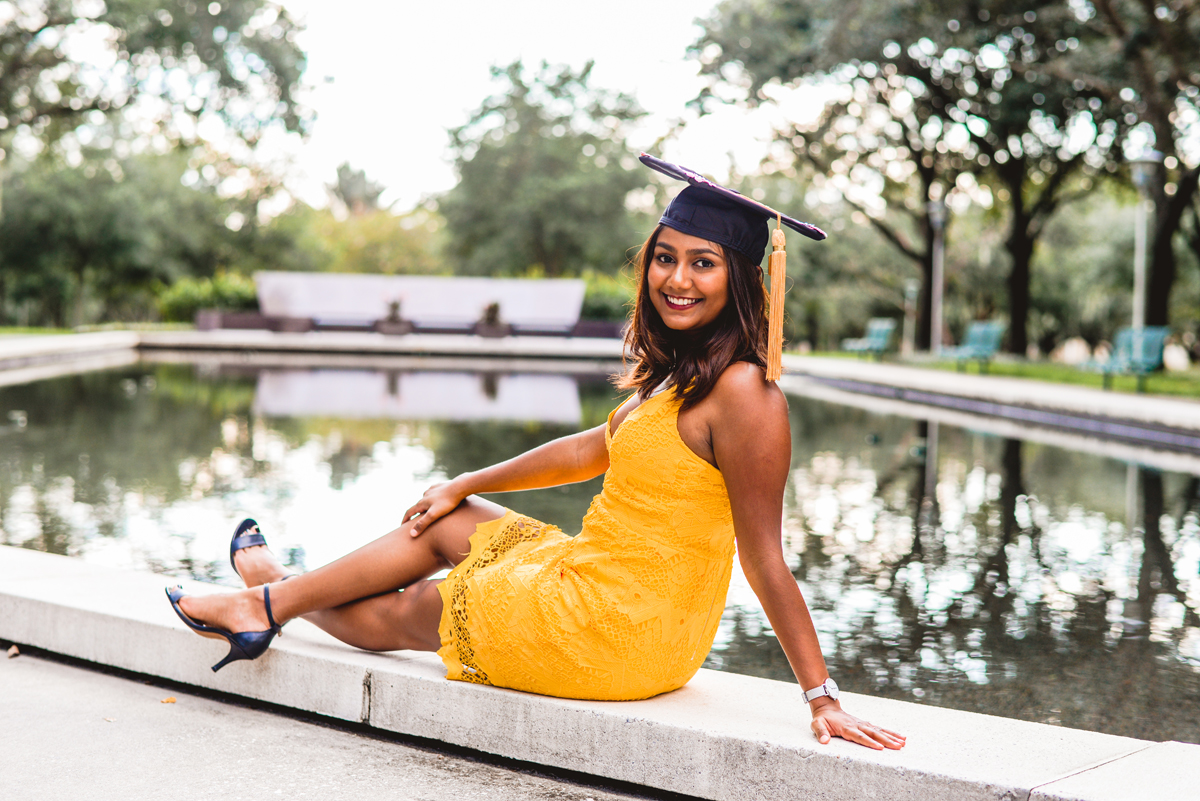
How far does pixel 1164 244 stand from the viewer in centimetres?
2117

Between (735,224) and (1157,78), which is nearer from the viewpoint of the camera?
(735,224)

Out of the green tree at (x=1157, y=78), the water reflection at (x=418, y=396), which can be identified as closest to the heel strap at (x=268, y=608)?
the water reflection at (x=418, y=396)

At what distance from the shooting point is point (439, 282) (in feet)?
113

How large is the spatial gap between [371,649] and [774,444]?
1306 mm

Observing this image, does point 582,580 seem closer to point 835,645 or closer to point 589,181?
point 835,645

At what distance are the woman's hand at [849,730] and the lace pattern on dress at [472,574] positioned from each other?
829 mm

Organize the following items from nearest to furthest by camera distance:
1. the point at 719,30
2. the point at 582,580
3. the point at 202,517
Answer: the point at 582,580 < the point at 202,517 < the point at 719,30

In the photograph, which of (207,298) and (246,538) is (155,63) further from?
(246,538)

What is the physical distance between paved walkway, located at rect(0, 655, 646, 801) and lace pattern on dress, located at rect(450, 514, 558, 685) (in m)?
0.25

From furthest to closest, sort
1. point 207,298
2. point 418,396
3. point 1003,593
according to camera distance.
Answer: point 207,298, point 418,396, point 1003,593

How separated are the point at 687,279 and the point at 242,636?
149 cm

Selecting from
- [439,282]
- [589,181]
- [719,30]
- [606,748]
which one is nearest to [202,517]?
[606,748]

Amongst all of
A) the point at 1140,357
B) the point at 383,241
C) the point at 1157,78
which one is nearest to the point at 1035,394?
the point at 1140,357

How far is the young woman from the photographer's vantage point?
2564 millimetres
